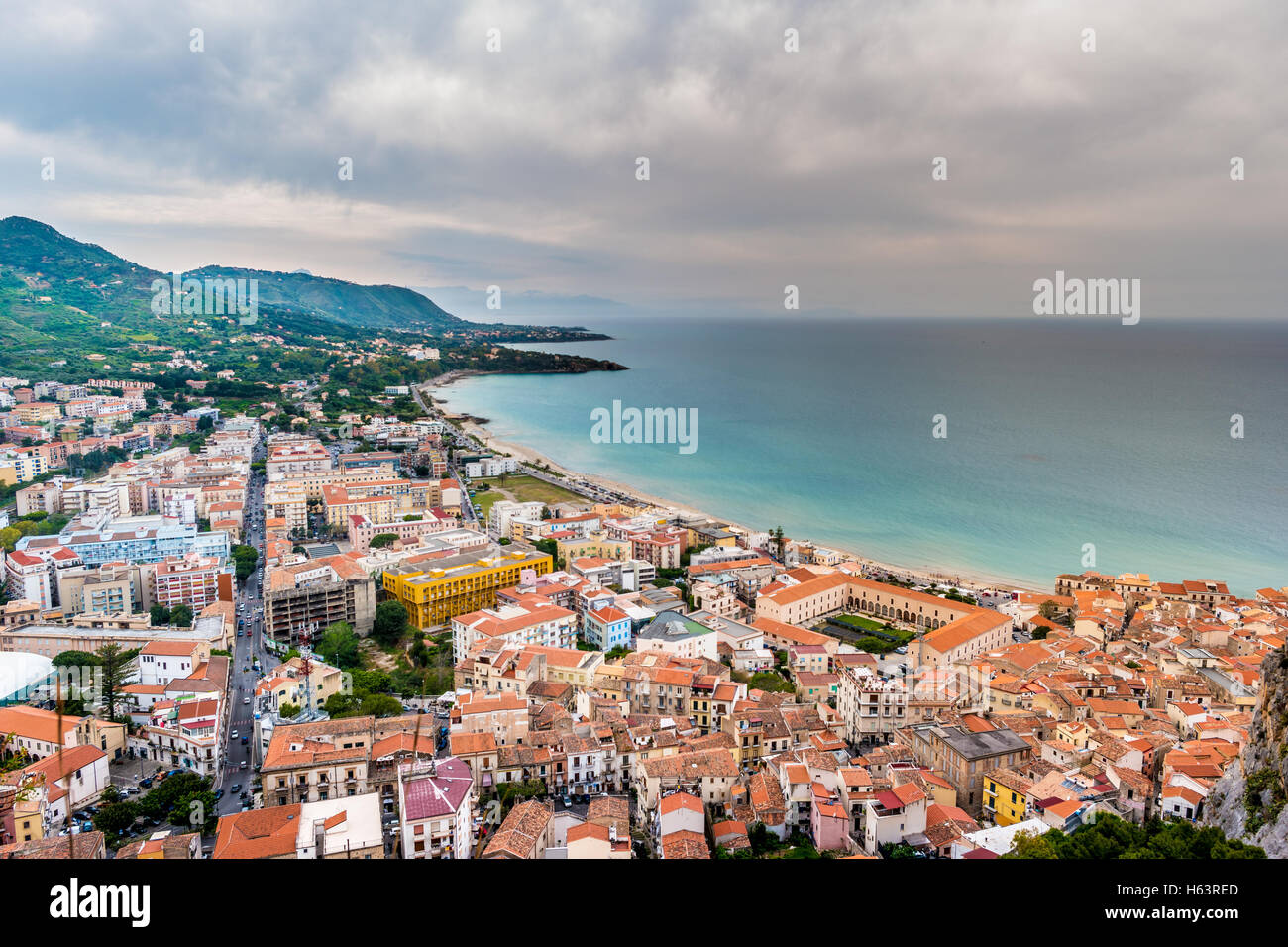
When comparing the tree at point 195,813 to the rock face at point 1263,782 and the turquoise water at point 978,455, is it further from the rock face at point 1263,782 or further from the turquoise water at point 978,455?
the turquoise water at point 978,455

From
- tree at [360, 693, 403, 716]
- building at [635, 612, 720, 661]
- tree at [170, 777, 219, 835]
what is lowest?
tree at [170, 777, 219, 835]

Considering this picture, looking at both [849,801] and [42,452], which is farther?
[42,452]

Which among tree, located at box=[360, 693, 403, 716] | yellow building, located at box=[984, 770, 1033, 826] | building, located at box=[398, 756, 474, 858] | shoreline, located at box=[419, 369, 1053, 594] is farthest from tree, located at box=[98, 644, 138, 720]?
shoreline, located at box=[419, 369, 1053, 594]

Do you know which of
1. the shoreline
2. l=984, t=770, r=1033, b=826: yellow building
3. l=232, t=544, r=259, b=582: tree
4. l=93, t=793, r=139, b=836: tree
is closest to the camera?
l=93, t=793, r=139, b=836: tree

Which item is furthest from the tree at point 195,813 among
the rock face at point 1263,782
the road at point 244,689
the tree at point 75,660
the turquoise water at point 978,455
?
the turquoise water at point 978,455

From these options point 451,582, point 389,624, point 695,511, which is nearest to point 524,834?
point 389,624

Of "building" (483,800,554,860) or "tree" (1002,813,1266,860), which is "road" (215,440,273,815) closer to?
"building" (483,800,554,860)
